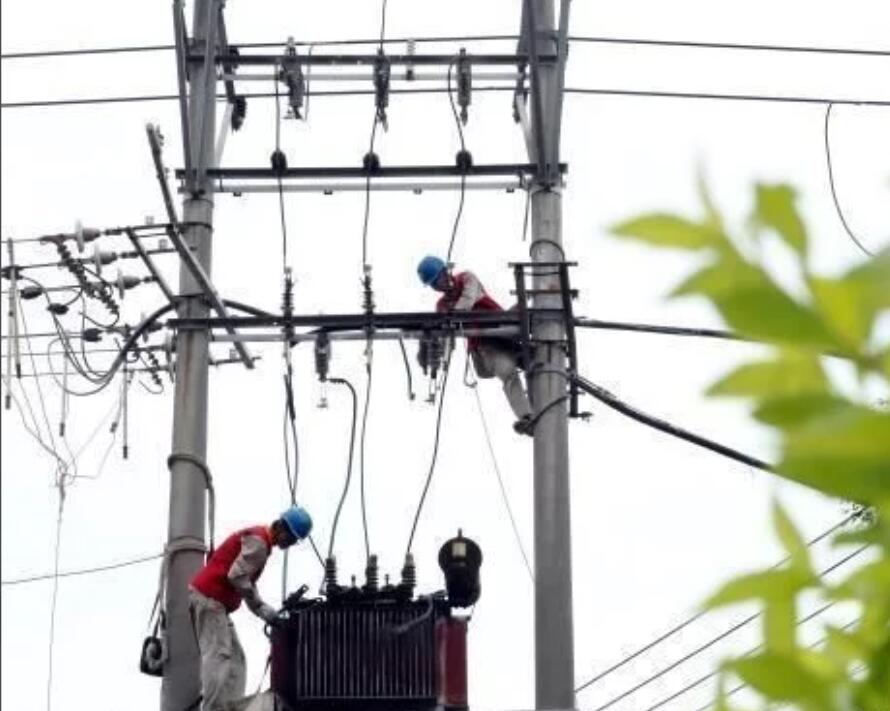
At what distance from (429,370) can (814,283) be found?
9.00 metres

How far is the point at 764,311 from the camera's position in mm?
876

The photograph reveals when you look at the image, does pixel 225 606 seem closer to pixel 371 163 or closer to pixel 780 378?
pixel 371 163

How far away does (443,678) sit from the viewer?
356 inches

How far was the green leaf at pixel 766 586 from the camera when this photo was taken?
3.05 feet

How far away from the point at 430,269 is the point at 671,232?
956cm

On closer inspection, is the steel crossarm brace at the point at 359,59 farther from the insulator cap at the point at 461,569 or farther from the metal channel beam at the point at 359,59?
the insulator cap at the point at 461,569

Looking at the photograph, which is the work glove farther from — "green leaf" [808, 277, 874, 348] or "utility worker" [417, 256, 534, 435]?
"green leaf" [808, 277, 874, 348]

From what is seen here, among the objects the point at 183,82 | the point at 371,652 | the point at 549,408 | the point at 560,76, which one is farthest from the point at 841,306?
the point at 183,82

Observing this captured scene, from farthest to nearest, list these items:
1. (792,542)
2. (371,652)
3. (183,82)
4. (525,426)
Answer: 1. (183,82)
2. (525,426)
3. (371,652)
4. (792,542)

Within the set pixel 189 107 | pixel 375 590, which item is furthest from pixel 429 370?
pixel 189 107

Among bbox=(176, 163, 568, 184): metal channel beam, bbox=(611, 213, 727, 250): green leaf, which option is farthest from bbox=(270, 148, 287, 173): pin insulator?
bbox=(611, 213, 727, 250): green leaf

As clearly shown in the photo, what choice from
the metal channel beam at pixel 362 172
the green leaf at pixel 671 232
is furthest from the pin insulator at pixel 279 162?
the green leaf at pixel 671 232

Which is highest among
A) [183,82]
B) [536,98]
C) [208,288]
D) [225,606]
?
[183,82]

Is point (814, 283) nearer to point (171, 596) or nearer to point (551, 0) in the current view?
point (171, 596)
